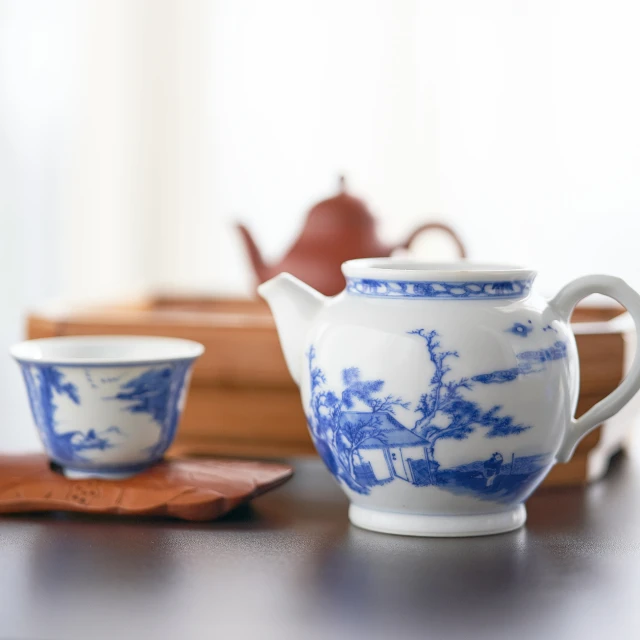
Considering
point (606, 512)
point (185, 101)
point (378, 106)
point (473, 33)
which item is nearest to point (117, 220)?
point (185, 101)

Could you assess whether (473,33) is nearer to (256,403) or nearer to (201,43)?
(201,43)

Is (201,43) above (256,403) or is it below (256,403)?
above

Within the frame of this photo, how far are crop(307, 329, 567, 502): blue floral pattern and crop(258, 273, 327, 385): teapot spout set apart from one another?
6 centimetres

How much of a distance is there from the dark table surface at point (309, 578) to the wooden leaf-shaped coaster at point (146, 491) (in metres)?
0.01

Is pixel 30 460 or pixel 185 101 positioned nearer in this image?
pixel 30 460

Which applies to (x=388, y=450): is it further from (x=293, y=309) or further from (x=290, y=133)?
(x=290, y=133)

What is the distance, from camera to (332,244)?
99cm

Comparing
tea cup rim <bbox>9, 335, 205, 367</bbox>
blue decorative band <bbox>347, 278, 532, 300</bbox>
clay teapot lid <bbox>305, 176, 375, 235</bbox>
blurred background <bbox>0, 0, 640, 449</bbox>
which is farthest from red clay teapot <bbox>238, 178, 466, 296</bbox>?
blurred background <bbox>0, 0, 640, 449</bbox>

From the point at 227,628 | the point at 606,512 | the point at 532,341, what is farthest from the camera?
the point at 606,512

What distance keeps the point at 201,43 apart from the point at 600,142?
0.94 metres

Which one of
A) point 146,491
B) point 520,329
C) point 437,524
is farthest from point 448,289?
point 146,491

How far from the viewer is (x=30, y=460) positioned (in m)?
0.80

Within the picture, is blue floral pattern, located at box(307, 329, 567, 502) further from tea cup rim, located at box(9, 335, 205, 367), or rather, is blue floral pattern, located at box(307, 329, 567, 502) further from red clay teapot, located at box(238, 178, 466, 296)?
red clay teapot, located at box(238, 178, 466, 296)

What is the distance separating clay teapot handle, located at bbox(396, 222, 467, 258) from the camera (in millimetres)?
1037
